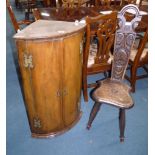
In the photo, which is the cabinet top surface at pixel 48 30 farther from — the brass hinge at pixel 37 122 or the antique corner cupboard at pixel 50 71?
the brass hinge at pixel 37 122

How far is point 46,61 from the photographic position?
1515 millimetres

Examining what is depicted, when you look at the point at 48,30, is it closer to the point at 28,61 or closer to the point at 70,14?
the point at 28,61

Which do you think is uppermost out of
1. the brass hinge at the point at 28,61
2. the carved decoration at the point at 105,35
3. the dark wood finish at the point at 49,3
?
the dark wood finish at the point at 49,3

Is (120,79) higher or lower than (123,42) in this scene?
lower

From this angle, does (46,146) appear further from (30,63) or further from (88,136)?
(30,63)

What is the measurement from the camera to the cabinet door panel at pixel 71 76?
158cm

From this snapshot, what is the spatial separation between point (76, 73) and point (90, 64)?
1.75 ft

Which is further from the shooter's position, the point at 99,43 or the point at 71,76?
the point at 99,43

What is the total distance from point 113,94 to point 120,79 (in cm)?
25

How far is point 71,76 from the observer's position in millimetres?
1729

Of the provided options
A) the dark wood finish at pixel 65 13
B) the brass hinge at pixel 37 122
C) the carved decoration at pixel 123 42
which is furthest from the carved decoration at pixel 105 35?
the brass hinge at pixel 37 122

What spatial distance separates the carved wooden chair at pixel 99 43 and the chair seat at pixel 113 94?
1.14 ft

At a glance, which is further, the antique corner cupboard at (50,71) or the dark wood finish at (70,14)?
the dark wood finish at (70,14)

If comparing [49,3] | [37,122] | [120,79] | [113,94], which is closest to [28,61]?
[37,122]
